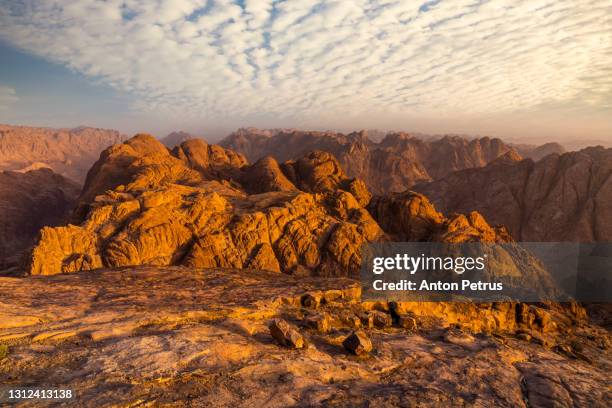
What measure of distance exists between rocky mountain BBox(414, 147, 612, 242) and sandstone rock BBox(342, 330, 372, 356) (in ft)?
215

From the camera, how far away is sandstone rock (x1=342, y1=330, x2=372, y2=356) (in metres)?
9.18

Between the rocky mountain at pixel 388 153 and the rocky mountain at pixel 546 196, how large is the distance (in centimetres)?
2832

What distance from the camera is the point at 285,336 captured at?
30.0 ft

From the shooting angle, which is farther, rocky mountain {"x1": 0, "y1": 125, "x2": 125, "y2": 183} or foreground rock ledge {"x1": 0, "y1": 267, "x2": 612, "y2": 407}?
rocky mountain {"x1": 0, "y1": 125, "x2": 125, "y2": 183}

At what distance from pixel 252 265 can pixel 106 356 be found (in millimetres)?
20797

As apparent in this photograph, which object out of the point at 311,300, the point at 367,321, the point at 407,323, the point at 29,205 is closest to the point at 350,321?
the point at 367,321

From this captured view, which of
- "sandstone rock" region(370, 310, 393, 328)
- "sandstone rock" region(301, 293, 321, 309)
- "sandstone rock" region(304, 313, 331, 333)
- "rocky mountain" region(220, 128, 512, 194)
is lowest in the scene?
"sandstone rock" region(370, 310, 393, 328)

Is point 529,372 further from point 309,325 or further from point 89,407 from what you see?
point 89,407

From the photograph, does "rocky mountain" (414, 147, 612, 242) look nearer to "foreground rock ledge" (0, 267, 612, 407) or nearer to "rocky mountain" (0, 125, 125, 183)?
"foreground rock ledge" (0, 267, 612, 407)

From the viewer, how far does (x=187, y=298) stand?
13445 millimetres

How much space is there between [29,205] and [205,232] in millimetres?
53539

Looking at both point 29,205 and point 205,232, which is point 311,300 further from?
point 29,205

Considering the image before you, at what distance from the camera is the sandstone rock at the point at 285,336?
29.7 ft
